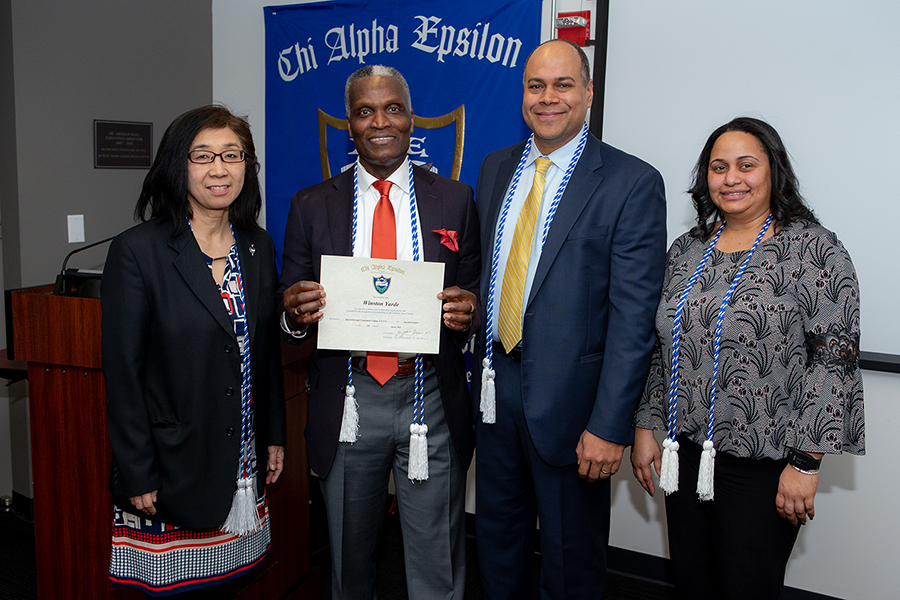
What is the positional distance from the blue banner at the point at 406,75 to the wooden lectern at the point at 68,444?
1.59 metres

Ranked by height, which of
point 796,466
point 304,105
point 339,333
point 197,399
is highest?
point 304,105

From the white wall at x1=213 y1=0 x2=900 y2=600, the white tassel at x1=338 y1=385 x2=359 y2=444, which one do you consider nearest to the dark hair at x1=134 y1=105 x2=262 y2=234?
the white tassel at x1=338 y1=385 x2=359 y2=444

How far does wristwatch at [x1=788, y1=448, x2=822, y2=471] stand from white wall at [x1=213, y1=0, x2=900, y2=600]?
1056mm

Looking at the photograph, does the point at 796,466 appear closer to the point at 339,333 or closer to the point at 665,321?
the point at 665,321

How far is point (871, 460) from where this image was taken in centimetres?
250

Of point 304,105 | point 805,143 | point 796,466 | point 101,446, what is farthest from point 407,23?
point 796,466

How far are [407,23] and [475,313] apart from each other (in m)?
1.90

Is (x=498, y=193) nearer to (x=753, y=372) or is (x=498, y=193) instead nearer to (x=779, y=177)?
(x=779, y=177)

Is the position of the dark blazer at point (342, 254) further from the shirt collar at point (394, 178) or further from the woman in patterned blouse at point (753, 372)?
the woman in patterned blouse at point (753, 372)

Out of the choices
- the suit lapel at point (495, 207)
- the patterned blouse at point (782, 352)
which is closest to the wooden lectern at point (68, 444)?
the suit lapel at point (495, 207)

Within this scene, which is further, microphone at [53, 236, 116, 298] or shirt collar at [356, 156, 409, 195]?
microphone at [53, 236, 116, 298]

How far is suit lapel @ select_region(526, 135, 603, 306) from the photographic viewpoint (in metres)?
1.83

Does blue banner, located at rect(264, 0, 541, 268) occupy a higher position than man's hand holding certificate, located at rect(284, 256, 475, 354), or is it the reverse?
blue banner, located at rect(264, 0, 541, 268)

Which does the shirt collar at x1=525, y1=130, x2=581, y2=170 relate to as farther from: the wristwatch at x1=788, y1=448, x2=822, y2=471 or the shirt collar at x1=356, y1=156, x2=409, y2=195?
the wristwatch at x1=788, y1=448, x2=822, y2=471
